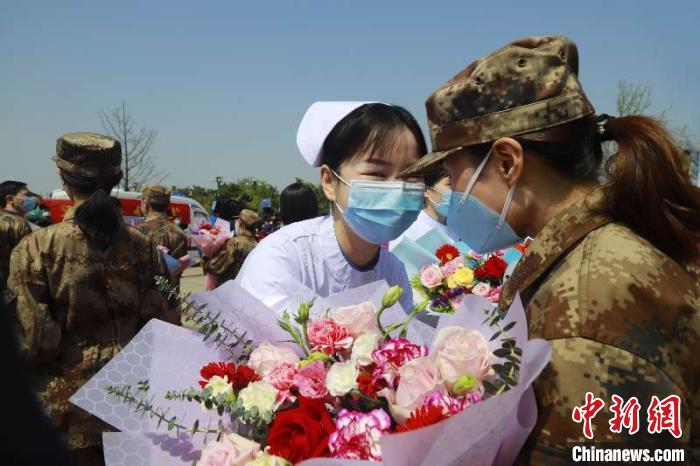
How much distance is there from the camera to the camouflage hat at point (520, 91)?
1594mm

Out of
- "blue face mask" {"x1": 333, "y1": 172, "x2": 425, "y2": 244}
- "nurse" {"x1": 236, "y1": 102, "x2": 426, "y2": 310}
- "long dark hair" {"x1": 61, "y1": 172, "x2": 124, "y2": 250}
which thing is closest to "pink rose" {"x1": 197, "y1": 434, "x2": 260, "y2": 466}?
"nurse" {"x1": 236, "y1": 102, "x2": 426, "y2": 310}

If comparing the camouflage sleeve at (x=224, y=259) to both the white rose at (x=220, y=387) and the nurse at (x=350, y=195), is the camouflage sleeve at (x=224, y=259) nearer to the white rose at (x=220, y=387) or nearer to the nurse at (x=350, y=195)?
the nurse at (x=350, y=195)

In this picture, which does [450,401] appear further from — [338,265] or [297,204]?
[297,204]

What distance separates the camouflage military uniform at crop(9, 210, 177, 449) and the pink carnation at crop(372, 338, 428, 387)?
8.22 feet

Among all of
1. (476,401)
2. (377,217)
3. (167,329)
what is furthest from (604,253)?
(377,217)

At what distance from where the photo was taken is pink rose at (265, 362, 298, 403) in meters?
1.41

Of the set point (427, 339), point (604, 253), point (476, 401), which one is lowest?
point (427, 339)

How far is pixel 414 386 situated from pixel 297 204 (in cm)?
458

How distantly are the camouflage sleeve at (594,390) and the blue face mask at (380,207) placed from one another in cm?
163

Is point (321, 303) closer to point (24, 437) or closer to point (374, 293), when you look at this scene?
point (374, 293)

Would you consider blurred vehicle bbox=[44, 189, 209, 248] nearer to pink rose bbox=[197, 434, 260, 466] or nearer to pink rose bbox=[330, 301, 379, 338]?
pink rose bbox=[330, 301, 379, 338]

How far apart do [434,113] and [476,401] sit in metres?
0.85

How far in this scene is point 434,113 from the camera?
1.79 m

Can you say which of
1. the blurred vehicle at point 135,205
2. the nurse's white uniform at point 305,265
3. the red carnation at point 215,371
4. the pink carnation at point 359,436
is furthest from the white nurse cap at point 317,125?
the blurred vehicle at point 135,205
